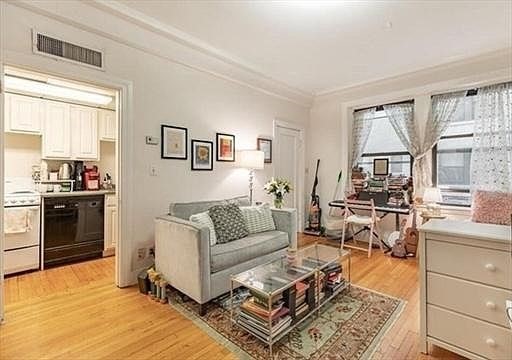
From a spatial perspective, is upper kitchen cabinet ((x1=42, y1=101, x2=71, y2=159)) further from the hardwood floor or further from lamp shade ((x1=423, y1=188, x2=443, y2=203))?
lamp shade ((x1=423, y1=188, x2=443, y2=203))

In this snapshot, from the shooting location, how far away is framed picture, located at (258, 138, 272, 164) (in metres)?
4.33

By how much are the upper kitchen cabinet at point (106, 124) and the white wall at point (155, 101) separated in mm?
1539

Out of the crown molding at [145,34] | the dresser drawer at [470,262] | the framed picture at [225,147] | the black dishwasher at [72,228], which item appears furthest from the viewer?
the framed picture at [225,147]

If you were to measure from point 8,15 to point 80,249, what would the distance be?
266 centimetres

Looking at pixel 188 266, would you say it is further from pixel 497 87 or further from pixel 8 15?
pixel 497 87

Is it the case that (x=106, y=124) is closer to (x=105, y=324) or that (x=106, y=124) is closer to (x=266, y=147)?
(x=266, y=147)

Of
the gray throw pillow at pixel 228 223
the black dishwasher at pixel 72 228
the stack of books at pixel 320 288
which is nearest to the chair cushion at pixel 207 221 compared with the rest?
the gray throw pillow at pixel 228 223

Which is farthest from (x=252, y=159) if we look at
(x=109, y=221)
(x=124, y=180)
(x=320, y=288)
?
(x=109, y=221)

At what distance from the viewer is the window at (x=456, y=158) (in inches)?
148

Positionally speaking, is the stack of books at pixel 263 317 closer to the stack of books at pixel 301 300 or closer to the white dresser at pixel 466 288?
the stack of books at pixel 301 300

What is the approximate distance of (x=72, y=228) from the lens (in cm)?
348

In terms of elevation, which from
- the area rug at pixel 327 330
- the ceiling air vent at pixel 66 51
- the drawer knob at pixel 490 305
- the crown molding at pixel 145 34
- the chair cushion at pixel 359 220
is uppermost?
the crown molding at pixel 145 34

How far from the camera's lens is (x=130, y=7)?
2.51 metres

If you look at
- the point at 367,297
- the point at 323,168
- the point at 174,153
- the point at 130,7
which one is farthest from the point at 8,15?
the point at 323,168
